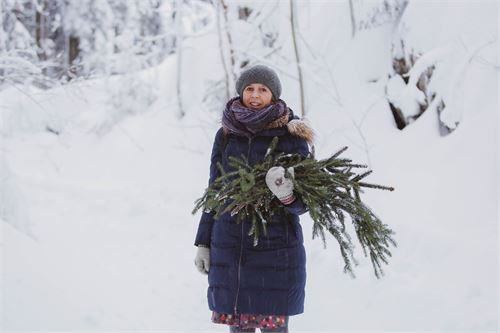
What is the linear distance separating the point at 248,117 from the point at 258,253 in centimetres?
72

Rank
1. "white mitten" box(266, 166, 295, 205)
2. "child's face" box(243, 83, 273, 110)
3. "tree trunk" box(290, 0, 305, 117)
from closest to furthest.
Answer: "white mitten" box(266, 166, 295, 205) < "child's face" box(243, 83, 273, 110) < "tree trunk" box(290, 0, 305, 117)

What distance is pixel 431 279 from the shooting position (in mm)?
4570

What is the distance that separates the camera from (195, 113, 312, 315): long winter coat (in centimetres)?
272

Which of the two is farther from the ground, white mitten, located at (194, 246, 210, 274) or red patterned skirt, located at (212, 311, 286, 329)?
white mitten, located at (194, 246, 210, 274)

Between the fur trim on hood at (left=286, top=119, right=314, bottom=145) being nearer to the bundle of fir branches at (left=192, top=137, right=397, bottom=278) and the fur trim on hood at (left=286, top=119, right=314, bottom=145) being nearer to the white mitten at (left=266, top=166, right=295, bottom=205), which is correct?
the bundle of fir branches at (left=192, top=137, right=397, bottom=278)

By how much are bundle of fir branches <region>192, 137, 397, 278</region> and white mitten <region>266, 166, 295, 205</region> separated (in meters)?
0.03

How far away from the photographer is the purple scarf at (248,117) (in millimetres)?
2697

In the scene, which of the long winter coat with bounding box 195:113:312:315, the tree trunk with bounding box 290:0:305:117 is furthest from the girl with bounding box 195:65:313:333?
the tree trunk with bounding box 290:0:305:117

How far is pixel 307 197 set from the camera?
99.2 inches

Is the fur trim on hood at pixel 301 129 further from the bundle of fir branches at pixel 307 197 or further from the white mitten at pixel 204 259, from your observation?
the white mitten at pixel 204 259

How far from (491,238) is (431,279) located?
673mm

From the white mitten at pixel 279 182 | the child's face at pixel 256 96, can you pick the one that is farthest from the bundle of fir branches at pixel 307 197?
the child's face at pixel 256 96

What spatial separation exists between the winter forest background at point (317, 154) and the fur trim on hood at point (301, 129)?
84.4 inches

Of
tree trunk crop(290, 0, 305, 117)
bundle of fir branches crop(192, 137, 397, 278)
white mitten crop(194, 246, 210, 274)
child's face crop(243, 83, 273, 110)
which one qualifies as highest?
tree trunk crop(290, 0, 305, 117)
